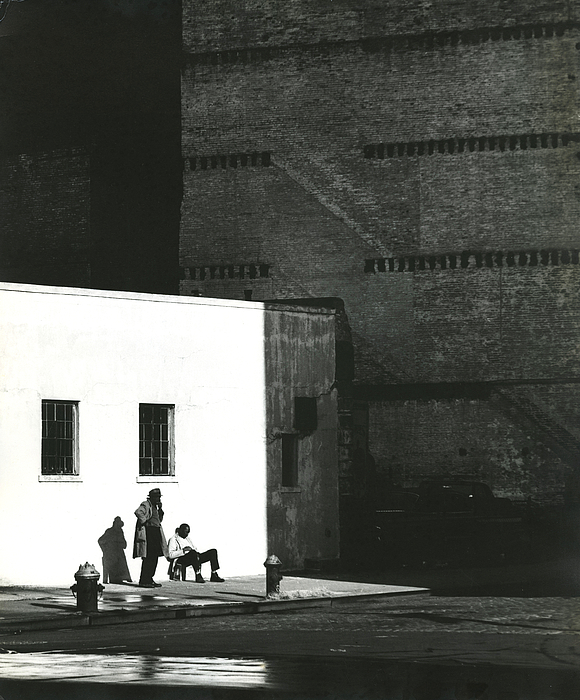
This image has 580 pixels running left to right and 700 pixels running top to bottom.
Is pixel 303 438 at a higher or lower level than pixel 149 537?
higher

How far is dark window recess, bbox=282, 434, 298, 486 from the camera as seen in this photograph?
2581 centimetres

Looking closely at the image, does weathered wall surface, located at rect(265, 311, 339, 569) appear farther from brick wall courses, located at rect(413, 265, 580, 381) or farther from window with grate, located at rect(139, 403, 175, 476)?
brick wall courses, located at rect(413, 265, 580, 381)

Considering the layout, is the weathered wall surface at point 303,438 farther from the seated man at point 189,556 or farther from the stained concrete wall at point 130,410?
the seated man at point 189,556

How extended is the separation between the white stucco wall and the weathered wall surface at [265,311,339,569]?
1.06 feet

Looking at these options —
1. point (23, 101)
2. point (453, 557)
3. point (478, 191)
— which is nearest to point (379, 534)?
point (453, 557)

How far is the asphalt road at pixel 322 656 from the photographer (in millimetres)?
9898

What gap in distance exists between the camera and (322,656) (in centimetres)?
1218

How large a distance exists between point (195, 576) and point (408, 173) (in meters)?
16.7

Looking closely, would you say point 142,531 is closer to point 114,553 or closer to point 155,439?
point 114,553

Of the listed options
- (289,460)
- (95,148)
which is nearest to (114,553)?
(289,460)

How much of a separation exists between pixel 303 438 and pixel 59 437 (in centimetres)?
556

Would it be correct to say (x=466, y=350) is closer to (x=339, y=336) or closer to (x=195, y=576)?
(x=339, y=336)

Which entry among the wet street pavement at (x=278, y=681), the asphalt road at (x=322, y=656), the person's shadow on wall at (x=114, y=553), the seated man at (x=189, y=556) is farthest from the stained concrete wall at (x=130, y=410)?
the wet street pavement at (x=278, y=681)

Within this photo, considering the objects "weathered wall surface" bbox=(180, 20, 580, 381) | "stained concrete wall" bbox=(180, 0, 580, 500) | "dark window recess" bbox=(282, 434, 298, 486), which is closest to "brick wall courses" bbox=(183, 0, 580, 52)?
"stained concrete wall" bbox=(180, 0, 580, 500)
